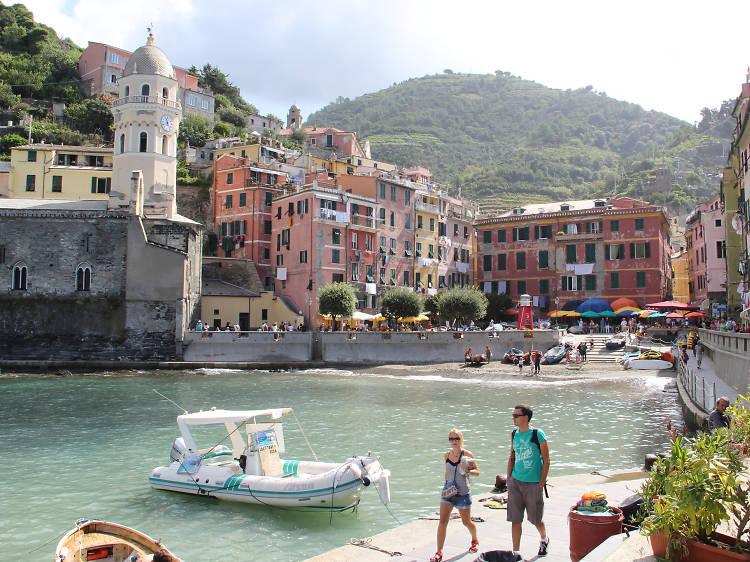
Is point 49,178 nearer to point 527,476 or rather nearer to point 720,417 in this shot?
point 720,417

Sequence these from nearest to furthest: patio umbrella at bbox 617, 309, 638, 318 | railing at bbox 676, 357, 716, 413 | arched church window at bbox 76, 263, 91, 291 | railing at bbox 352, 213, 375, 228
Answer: railing at bbox 676, 357, 716, 413
arched church window at bbox 76, 263, 91, 291
patio umbrella at bbox 617, 309, 638, 318
railing at bbox 352, 213, 375, 228

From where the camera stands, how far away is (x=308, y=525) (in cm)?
1252

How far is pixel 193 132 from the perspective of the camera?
82.8 meters

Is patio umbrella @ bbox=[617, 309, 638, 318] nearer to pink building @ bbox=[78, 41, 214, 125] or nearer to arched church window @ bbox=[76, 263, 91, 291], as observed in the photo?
arched church window @ bbox=[76, 263, 91, 291]

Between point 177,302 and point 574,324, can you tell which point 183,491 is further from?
point 574,324

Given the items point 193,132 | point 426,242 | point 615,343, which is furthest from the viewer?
point 193,132

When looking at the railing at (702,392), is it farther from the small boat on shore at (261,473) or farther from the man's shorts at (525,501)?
the man's shorts at (525,501)

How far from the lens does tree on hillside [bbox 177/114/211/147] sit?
8180 cm

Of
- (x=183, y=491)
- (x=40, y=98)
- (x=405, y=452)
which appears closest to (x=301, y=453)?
(x=405, y=452)

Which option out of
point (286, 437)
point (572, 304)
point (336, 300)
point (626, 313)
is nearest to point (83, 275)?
point (336, 300)

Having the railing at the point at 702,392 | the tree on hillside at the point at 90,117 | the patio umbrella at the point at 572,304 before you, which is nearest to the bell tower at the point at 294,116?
the tree on hillside at the point at 90,117

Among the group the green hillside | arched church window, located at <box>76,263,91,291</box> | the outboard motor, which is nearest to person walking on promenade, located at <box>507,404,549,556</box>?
the outboard motor

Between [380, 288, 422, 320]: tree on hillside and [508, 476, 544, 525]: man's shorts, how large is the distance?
41.6 meters

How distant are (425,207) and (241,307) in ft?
71.7
